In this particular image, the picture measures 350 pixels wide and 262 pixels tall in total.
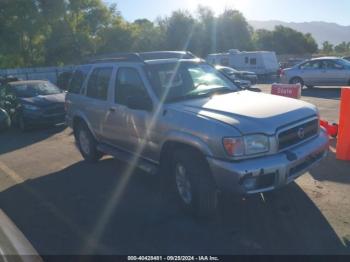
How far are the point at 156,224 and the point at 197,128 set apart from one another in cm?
128

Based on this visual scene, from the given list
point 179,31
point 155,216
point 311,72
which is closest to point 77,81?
point 155,216

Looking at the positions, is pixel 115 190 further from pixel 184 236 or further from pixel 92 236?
pixel 184 236

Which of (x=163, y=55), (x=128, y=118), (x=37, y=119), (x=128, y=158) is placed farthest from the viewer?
(x=37, y=119)

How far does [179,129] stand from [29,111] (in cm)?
801

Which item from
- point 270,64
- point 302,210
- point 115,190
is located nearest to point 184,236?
point 302,210

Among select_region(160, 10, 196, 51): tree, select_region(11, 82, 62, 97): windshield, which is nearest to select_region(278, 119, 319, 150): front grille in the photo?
select_region(11, 82, 62, 97): windshield

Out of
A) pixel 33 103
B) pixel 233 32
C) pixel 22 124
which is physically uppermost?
pixel 233 32

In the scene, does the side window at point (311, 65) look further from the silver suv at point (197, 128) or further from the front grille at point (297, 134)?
the front grille at point (297, 134)

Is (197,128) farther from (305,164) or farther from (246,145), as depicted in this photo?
(305,164)

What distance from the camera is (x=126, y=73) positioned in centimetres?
620

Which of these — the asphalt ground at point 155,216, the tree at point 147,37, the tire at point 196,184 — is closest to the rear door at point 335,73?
the asphalt ground at point 155,216

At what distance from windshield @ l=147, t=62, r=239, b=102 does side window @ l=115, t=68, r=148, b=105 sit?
220 mm

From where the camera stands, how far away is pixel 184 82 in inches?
227

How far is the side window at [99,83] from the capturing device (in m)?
6.71
